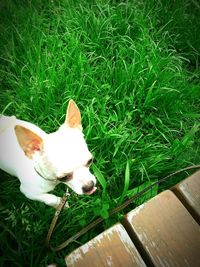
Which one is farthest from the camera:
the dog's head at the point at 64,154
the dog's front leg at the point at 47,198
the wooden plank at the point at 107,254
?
the dog's front leg at the point at 47,198

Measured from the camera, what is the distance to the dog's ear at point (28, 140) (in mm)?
1215

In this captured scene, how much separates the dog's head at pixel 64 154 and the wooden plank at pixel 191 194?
37 centimetres

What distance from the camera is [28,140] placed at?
50.0 inches

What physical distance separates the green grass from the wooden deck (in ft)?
0.91

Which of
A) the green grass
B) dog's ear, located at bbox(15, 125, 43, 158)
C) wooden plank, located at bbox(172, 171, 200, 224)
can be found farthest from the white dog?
wooden plank, located at bbox(172, 171, 200, 224)

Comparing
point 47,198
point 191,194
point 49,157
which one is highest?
point 49,157

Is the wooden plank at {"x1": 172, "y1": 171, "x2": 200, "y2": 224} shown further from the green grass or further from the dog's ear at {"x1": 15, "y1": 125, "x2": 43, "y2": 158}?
the dog's ear at {"x1": 15, "y1": 125, "x2": 43, "y2": 158}

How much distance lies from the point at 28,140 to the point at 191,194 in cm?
70

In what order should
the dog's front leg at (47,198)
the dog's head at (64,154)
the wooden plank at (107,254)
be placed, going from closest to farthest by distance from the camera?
the wooden plank at (107,254), the dog's head at (64,154), the dog's front leg at (47,198)

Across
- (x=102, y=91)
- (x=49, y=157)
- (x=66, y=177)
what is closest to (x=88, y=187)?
(x=66, y=177)

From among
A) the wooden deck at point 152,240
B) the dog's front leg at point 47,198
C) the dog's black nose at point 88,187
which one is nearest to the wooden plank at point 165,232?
the wooden deck at point 152,240

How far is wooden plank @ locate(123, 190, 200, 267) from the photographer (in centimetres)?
117

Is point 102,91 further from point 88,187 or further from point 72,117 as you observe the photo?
point 88,187

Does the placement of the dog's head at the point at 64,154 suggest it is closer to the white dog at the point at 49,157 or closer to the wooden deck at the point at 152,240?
the white dog at the point at 49,157
